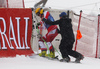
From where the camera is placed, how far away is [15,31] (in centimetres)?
528

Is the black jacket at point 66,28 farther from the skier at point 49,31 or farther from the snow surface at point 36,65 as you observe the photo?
the snow surface at point 36,65

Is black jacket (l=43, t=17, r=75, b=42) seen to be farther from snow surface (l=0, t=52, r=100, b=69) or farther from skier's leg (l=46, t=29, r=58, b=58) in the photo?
snow surface (l=0, t=52, r=100, b=69)

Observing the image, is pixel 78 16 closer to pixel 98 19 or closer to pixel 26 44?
pixel 98 19

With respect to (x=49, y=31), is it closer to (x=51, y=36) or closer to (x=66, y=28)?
(x=51, y=36)

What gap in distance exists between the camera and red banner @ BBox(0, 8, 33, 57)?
520 cm

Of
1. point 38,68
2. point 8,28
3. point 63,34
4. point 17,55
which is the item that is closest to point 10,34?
point 8,28

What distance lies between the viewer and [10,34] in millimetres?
5238

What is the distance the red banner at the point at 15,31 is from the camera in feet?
17.0

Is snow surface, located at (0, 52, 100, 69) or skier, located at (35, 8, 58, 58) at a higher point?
skier, located at (35, 8, 58, 58)

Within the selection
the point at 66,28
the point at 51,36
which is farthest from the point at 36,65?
the point at 51,36

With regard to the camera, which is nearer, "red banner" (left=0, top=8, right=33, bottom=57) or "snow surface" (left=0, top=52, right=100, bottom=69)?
"snow surface" (left=0, top=52, right=100, bottom=69)

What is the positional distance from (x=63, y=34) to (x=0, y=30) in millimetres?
1439

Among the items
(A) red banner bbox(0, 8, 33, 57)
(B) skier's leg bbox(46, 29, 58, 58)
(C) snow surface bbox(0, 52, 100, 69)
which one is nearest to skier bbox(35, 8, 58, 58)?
(B) skier's leg bbox(46, 29, 58, 58)

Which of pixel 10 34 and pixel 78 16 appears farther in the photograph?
pixel 78 16
